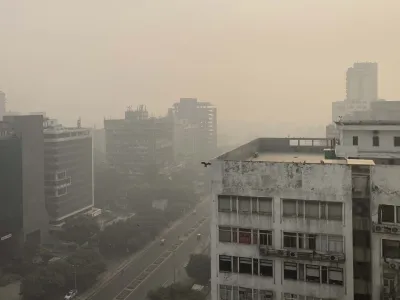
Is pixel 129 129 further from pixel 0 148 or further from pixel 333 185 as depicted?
pixel 333 185

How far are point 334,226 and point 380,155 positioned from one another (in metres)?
4.51

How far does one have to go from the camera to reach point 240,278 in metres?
6.84

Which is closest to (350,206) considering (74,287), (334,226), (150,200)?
(334,226)

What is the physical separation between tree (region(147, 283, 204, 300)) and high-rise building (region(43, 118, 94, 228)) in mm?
16509

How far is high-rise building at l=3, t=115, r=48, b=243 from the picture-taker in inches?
1098

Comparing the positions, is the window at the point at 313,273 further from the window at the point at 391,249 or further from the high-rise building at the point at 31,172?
the high-rise building at the point at 31,172

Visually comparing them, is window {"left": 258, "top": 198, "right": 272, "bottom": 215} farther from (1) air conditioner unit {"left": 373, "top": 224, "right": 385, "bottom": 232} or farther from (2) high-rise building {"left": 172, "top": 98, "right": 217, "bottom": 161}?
(2) high-rise building {"left": 172, "top": 98, "right": 217, "bottom": 161}

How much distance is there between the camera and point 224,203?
6.92 meters

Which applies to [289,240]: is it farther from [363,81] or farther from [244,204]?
[363,81]

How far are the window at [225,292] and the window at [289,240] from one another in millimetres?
1161

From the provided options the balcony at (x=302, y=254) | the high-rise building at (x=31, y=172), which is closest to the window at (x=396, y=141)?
the balcony at (x=302, y=254)

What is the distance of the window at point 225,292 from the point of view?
6922 millimetres

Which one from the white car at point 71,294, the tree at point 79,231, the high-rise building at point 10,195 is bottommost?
the white car at point 71,294

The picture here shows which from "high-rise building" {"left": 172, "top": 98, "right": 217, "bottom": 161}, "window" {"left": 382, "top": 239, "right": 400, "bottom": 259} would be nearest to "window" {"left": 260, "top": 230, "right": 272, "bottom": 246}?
"window" {"left": 382, "top": 239, "right": 400, "bottom": 259}
